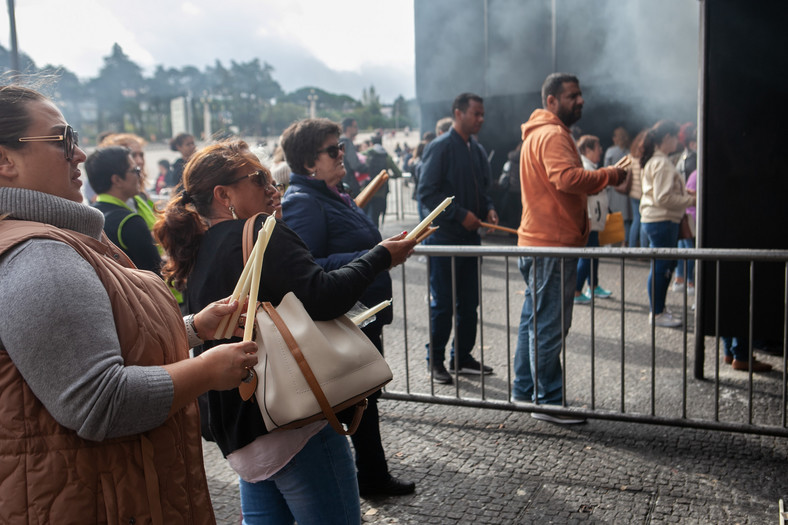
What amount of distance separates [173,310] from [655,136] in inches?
249

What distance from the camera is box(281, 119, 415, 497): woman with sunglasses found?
3330 mm

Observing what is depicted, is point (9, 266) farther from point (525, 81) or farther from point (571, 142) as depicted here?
point (525, 81)

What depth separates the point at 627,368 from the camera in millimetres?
5656

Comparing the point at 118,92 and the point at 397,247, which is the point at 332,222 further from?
the point at 118,92

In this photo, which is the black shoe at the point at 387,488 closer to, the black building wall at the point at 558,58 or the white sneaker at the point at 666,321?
the white sneaker at the point at 666,321

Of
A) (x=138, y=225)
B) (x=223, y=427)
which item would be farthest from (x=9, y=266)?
(x=138, y=225)

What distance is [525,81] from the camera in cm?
1316

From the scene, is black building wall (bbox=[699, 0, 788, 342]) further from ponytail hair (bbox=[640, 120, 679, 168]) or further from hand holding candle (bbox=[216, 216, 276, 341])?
hand holding candle (bbox=[216, 216, 276, 341])

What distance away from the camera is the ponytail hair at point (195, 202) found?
7.48ft

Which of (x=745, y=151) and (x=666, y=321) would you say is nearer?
(x=745, y=151)

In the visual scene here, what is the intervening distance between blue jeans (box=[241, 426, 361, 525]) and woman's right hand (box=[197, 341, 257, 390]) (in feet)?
2.11

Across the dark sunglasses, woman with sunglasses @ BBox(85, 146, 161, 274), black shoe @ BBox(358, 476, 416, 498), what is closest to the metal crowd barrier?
black shoe @ BBox(358, 476, 416, 498)

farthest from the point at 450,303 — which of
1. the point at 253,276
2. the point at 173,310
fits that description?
the point at 173,310

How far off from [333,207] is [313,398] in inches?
61.0
